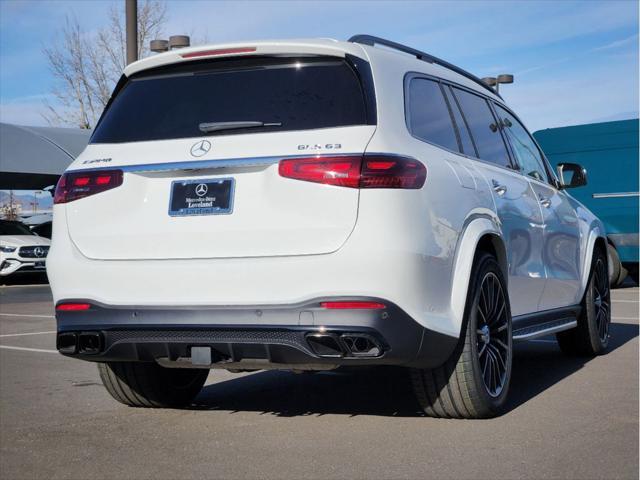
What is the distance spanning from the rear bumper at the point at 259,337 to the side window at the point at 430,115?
3.50 ft

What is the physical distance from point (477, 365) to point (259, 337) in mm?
1243

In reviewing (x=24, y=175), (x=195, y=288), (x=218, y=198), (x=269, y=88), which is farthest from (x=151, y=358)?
(x=24, y=175)

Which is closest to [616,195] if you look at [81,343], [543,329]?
[543,329]

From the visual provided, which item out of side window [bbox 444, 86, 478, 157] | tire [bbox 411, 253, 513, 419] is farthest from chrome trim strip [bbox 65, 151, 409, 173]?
side window [bbox 444, 86, 478, 157]

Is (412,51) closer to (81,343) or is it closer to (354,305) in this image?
(354,305)

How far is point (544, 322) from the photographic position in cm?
708

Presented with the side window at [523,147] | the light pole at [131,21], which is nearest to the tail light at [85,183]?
the side window at [523,147]

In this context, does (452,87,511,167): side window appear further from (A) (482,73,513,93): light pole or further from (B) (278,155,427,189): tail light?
(A) (482,73,513,93): light pole

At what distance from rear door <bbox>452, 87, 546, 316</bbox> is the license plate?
5.77ft

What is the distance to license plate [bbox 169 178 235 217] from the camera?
4.92 m

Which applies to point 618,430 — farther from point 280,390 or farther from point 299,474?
point 280,390

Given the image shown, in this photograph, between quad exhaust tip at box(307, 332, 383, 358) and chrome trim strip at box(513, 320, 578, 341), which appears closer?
quad exhaust tip at box(307, 332, 383, 358)

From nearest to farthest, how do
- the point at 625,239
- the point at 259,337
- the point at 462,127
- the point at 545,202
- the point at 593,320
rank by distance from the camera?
the point at 259,337, the point at 462,127, the point at 545,202, the point at 593,320, the point at 625,239

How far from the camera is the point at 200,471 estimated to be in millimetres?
4586
